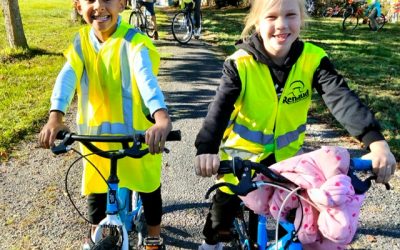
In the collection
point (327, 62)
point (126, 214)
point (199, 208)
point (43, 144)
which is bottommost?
point (199, 208)

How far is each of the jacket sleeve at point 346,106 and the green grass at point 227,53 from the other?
2574 millimetres

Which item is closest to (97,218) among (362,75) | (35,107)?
(35,107)

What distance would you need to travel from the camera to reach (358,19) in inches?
627

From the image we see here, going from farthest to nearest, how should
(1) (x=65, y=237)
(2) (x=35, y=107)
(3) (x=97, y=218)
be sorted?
(2) (x=35, y=107)
(1) (x=65, y=237)
(3) (x=97, y=218)

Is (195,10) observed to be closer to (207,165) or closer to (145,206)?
(145,206)

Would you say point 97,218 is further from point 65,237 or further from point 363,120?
point 363,120

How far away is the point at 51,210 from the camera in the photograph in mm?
3990

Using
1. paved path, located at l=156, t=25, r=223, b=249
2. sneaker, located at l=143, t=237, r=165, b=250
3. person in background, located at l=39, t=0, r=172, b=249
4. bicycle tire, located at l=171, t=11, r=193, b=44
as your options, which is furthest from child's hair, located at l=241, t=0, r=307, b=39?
bicycle tire, located at l=171, t=11, r=193, b=44

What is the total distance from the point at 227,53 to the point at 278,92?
27.6ft

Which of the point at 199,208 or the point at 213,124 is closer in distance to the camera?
the point at 213,124

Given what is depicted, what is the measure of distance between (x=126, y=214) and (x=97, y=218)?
0.19 m

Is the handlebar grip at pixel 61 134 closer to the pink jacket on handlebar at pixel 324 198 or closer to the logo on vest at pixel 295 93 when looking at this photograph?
the pink jacket on handlebar at pixel 324 198

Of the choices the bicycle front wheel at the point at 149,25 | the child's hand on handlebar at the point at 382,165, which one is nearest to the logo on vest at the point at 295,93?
the child's hand on handlebar at the point at 382,165

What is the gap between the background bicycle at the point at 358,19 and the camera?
605 inches
